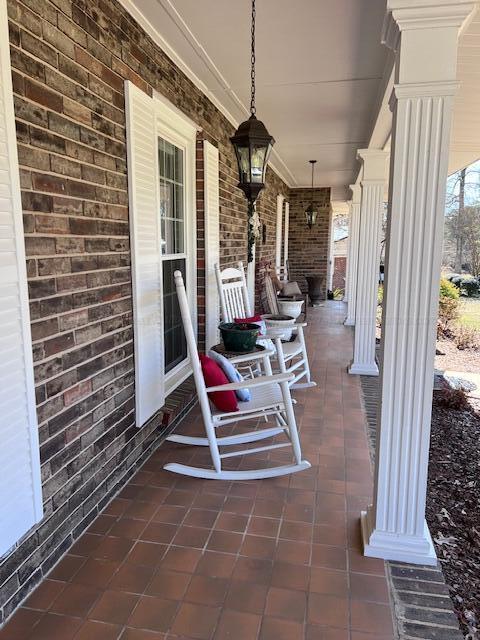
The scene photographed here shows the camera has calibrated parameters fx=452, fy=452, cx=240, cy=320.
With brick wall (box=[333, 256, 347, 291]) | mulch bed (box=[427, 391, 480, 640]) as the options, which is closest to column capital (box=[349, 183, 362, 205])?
mulch bed (box=[427, 391, 480, 640])

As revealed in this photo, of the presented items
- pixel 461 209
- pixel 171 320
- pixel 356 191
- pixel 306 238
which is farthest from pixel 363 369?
pixel 461 209

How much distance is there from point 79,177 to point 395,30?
136 centimetres

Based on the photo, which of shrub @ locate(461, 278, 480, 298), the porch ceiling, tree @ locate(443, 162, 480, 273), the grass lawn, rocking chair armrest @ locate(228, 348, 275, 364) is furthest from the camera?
tree @ locate(443, 162, 480, 273)

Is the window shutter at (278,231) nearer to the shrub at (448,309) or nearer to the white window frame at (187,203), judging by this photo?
the shrub at (448,309)

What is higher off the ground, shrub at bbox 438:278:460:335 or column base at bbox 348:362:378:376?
shrub at bbox 438:278:460:335

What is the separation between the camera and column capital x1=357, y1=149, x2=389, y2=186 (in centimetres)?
428

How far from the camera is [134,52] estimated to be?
2391mm

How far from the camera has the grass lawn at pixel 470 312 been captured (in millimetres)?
7815

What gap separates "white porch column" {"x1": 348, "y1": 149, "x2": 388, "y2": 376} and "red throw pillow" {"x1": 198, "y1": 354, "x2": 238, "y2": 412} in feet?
7.38

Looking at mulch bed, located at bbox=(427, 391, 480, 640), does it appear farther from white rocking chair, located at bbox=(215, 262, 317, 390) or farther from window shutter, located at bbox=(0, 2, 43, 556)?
window shutter, located at bbox=(0, 2, 43, 556)

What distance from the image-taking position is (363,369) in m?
4.47

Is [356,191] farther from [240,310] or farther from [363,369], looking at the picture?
[240,310]

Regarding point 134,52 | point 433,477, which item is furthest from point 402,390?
point 134,52

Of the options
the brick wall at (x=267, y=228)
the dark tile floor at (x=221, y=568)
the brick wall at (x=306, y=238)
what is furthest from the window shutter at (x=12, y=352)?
the brick wall at (x=306, y=238)
